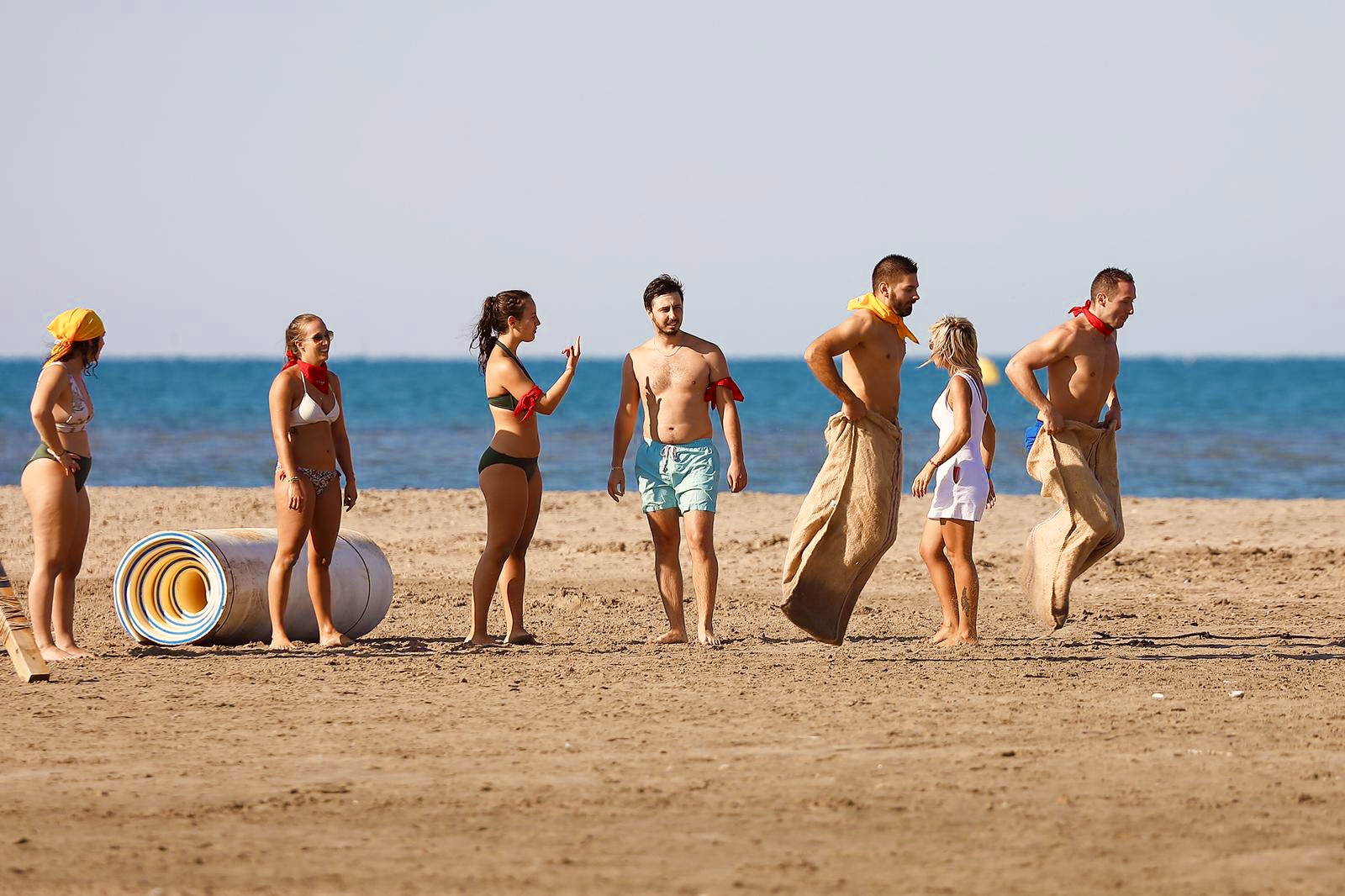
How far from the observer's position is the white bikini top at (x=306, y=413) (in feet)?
27.7

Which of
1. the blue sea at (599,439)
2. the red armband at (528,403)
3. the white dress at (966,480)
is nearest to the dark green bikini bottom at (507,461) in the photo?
the red armband at (528,403)

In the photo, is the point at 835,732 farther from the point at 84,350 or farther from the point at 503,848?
the point at 84,350

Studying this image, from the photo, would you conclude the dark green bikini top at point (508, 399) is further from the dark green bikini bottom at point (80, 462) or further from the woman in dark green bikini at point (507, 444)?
the dark green bikini bottom at point (80, 462)

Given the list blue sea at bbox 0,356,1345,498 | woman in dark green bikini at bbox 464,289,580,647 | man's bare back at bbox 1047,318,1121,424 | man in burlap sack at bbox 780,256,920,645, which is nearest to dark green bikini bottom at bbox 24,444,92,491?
woman in dark green bikini at bbox 464,289,580,647

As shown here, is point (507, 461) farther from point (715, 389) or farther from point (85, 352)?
point (85, 352)

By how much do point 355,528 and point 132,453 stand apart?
54.9ft

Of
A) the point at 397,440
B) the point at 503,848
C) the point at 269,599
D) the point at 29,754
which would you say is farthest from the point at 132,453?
the point at 503,848

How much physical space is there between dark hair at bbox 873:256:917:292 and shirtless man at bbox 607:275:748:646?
923 mm

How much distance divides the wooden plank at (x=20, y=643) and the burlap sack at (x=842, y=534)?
3530mm

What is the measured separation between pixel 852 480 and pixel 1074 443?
1254 mm

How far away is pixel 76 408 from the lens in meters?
8.11

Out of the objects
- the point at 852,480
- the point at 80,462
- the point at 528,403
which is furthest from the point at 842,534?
the point at 80,462

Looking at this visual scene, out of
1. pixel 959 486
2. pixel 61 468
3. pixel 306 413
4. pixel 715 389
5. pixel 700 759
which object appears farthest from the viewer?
pixel 715 389

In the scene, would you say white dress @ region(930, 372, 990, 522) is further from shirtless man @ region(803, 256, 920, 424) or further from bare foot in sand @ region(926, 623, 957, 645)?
bare foot in sand @ region(926, 623, 957, 645)
